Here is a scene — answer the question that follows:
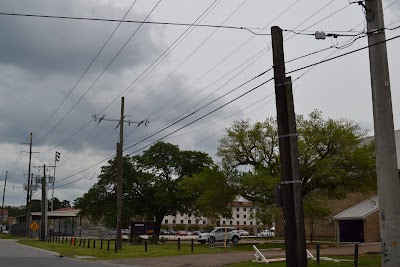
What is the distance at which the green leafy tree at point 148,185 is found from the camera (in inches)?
2648

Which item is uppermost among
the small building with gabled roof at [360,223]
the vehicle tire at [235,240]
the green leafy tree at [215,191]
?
the green leafy tree at [215,191]

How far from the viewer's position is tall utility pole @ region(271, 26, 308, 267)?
1368cm

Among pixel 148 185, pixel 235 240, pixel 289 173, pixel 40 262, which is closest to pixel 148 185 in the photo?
pixel 148 185

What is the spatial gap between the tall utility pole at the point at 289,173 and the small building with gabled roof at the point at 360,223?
33.3m

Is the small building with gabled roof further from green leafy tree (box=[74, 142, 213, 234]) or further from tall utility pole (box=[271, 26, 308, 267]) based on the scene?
tall utility pole (box=[271, 26, 308, 267])

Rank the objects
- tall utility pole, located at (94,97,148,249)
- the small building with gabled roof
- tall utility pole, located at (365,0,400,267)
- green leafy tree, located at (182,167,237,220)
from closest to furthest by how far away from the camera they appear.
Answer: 1. tall utility pole, located at (365,0,400,267)
2. tall utility pole, located at (94,97,148,249)
3. green leafy tree, located at (182,167,237,220)
4. the small building with gabled roof

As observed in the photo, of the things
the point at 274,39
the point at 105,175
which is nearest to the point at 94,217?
the point at 105,175

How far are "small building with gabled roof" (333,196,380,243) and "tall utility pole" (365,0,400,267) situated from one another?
1330 inches

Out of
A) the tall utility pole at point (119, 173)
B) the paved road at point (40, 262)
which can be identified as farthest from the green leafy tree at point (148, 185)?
the paved road at point (40, 262)

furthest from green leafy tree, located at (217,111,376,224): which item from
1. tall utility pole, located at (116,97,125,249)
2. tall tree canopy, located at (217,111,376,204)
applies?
tall utility pole, located at (116,97,125,249)

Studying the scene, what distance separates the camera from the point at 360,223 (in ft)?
164

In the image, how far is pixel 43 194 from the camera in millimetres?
62094

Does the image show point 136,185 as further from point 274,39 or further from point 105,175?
point 274,39

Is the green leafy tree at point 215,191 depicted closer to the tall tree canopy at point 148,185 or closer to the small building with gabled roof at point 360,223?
the small building with gabled roof at point 360,223
